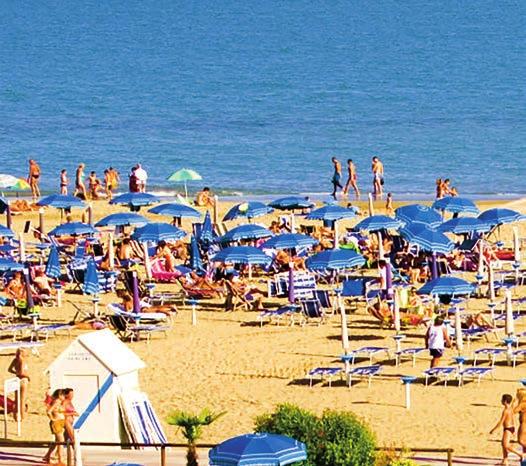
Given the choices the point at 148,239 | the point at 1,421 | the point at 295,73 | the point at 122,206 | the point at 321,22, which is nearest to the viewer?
the point at 1,421

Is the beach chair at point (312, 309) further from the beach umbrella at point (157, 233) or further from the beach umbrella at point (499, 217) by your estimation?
the beach umbrella at point (499, 217)

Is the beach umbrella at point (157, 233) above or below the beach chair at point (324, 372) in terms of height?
above

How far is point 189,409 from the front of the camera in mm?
20812

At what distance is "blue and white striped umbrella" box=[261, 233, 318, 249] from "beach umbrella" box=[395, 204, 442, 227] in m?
2.39

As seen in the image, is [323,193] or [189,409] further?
[323,193]

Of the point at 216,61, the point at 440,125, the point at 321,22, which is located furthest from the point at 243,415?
the point at 321,22

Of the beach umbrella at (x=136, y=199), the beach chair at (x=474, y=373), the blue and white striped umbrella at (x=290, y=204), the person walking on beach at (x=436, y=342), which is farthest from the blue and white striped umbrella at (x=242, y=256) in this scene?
the beach umbrella at (x=136, y=199)

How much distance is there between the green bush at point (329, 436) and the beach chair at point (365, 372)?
5117 millimetres

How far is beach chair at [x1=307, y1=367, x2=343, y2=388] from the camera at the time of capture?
71.3 ft

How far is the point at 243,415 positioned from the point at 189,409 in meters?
0.77

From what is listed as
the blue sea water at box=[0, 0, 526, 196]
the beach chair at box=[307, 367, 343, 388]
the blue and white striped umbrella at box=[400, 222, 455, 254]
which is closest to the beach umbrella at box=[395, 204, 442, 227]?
the blue and white striped umbrella at box=[400, 222, 455, 254]

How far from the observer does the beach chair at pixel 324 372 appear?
21.7 metres

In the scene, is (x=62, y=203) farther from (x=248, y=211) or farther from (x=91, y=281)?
(x=91, y=281)

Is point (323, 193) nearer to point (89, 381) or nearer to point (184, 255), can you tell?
point (184, 255)
